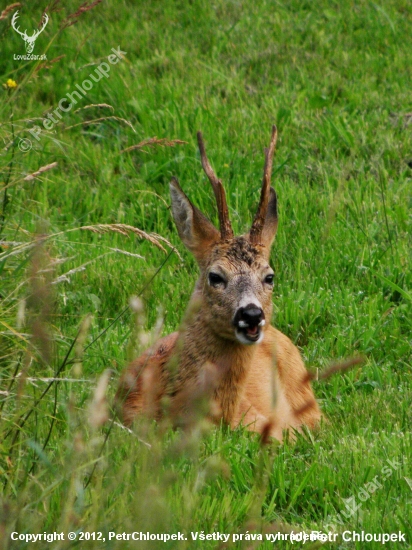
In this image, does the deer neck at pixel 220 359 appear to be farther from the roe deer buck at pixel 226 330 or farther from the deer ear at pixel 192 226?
the deer ear at pixel 192 226

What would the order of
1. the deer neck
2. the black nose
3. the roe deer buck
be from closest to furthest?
the black nose < the roe deer buck < the deer neck

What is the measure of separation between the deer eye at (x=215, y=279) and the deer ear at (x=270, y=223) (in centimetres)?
57

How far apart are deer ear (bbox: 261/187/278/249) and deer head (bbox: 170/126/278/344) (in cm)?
8

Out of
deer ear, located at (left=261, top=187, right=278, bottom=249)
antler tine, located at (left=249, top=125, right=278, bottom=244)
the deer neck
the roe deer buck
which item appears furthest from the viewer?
deer ear, located at (left=261, top=187, right=278, bottom=249)

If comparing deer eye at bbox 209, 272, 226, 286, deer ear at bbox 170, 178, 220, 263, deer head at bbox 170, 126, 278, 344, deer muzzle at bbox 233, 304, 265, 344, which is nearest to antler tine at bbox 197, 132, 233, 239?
deer head at bbox 170, 126, 278, 344

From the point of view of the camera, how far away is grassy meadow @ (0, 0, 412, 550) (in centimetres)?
316

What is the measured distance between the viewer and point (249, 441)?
15.0ft

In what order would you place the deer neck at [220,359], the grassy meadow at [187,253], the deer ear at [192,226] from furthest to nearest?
1. the deer ear at [192,226]
2. the deer neck at [220,359]
3. the grassy meadow at [187,253]

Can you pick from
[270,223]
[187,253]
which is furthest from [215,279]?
[187,253]

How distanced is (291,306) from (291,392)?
64 cm

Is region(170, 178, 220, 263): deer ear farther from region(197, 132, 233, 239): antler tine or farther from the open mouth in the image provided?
the open mouth

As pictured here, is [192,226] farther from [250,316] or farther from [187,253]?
[187,253]

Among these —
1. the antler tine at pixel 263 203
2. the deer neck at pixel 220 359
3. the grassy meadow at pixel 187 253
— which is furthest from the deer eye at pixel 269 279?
the grassy meadow at pixel 187 253

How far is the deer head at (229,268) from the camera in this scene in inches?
189
